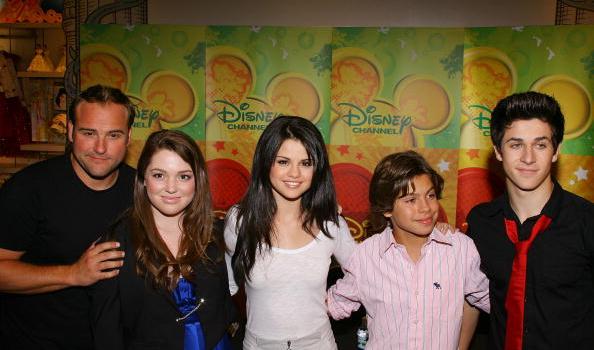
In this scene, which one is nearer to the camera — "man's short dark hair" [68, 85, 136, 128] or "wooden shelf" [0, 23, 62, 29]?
"man's short dark hair" [68, 85, 136, 128]

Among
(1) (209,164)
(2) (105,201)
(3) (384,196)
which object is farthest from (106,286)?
(1) (209,164)

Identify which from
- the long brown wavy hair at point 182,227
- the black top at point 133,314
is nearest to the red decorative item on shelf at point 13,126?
the long brown wavy hair at point 182,227

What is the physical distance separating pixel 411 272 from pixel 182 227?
968 millimetres

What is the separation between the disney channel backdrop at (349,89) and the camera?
410cm

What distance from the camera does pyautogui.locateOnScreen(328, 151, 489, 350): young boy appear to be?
6.62 ft

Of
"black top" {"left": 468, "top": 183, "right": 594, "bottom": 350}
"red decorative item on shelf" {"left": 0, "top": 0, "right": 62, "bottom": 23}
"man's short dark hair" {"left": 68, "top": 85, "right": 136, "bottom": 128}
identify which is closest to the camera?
"black top" {"left": 468, "top": 183, "right": 594, "bottom": 350}

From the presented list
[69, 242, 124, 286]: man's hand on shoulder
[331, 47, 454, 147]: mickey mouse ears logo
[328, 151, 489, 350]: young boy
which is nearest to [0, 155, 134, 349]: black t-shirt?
[69, 242, 124, 286]: man's hand on shoulder

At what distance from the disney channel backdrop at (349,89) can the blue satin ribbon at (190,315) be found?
261 cm

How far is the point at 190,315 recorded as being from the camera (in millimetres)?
1812

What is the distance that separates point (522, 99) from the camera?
2.02 m

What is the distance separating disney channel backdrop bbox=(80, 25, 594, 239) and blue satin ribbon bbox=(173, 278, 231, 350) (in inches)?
103

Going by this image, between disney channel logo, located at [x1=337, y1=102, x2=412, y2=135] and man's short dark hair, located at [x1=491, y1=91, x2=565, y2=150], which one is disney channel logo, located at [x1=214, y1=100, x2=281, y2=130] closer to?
disney channel logo, located at [x1=337, y1=102, x2=412, y2=135]

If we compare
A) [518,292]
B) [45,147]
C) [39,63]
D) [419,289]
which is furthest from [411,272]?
[39,63]

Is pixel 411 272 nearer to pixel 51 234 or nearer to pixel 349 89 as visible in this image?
pixel 51 234
